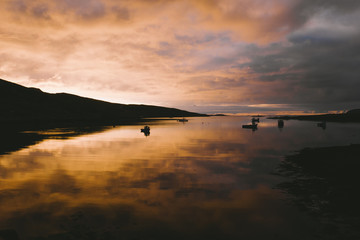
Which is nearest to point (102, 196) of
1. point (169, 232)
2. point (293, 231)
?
point (169, 232)

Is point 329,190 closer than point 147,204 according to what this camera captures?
No

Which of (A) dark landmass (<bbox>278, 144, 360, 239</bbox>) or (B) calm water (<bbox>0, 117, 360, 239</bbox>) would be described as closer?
(B) calm water (<bbox>0, 117, 360, 239</bbox>)

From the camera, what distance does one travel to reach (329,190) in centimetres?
1631

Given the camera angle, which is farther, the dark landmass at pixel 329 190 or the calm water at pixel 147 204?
the dark landmass at pixel 329 190

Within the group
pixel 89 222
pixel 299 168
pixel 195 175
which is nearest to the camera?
pixel 89 222

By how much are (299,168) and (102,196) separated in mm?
19643

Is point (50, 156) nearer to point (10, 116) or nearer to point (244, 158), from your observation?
point (244, 158)

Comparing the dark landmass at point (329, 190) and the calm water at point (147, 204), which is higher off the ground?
the dark landmass at point (329, 190)

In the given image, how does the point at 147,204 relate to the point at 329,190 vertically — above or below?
below

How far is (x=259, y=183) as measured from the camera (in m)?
18.9

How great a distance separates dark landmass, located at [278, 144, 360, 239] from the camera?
11453mm

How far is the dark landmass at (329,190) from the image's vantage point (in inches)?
451

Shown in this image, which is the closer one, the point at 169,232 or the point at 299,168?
the point at 169,232

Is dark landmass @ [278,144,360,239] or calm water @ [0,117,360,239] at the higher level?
dark landmass @ [278,144,360,239]
